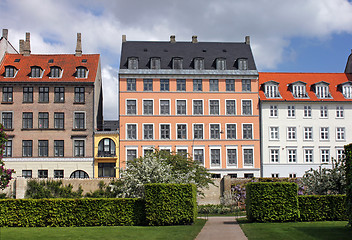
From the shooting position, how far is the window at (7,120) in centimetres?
5519

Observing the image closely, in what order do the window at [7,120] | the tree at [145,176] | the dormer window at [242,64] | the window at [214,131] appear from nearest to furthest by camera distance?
the tree at [145,176]
the window at [7,120]
the window at [214,131]
the dormer window at [242,64]

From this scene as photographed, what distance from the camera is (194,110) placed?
192 ft

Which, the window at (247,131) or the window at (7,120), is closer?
the window at (7,120)

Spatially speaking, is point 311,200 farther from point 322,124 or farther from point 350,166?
point 322,124

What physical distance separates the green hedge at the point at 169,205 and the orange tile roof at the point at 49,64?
29.6 metres

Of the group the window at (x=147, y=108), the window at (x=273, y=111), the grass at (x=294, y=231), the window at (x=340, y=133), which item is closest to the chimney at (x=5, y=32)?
the window at (x=147, y=108)

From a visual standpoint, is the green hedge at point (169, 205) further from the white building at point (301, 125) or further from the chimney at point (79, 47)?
the chimney at point (79, 47)

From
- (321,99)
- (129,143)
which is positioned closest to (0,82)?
(129,143)

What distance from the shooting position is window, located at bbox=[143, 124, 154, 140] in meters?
57.4

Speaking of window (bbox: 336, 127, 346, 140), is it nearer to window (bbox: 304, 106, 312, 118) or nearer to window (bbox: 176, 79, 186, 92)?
window (bbox: 304, 106, 312, 118)

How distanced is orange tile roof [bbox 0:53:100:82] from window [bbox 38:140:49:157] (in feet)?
24.0

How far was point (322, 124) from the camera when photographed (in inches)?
2355

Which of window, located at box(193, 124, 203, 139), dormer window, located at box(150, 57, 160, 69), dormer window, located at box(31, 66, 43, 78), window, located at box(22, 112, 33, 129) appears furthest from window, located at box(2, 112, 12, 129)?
window, located at box(193, 124, 203, 139)

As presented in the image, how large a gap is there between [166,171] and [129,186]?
136 inches
